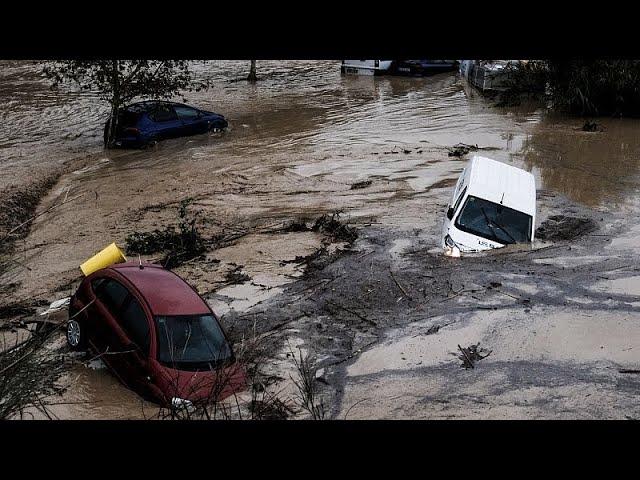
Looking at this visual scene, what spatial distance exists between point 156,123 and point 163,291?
14642 mm

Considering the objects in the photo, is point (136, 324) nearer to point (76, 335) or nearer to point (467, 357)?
point (76, 335)

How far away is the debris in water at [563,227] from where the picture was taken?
51.4 ft

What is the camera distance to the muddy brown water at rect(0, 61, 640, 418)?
1443 cm

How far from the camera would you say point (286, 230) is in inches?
641

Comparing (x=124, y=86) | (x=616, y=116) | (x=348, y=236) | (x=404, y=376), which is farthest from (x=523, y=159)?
(x=404, y=376)

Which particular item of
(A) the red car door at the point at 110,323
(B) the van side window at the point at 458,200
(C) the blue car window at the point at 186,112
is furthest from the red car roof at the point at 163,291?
(C) the blue car window at the point at 186,112

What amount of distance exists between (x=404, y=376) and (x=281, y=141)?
Result: 49.8 ft

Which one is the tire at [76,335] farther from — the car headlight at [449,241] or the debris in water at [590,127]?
the debris in water at [590,127]

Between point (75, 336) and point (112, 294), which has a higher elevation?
point (112, 294)

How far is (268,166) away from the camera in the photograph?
21.5 meters

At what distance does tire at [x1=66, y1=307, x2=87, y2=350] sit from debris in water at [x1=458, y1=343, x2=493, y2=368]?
497 cm

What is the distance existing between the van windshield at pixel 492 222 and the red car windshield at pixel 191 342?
5.99 metres


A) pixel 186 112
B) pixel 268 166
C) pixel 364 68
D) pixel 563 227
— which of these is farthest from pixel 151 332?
pixel 364 68
